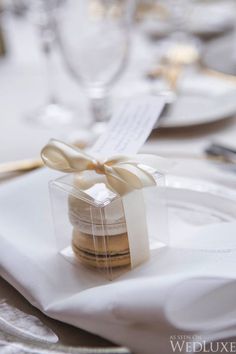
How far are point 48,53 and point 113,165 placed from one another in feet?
1.67

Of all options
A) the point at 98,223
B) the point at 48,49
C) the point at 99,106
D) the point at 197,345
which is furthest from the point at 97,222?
the point at 48,49

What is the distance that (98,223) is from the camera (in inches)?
18.9

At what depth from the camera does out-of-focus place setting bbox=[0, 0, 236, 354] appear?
412mm

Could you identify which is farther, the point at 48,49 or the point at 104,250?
the point at 48,49

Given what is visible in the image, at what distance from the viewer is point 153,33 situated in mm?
1371

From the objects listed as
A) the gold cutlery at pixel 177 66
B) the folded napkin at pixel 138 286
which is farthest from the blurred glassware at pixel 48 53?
the folded napkin at pixel 138 286

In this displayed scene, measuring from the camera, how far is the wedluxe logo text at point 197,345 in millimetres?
401

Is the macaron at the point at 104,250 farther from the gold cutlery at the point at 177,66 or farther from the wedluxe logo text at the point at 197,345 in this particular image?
→ the gold cutlery at the point at 177,66

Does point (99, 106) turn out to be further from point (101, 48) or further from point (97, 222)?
point (97, 222)

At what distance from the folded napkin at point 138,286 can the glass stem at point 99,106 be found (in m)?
0.31

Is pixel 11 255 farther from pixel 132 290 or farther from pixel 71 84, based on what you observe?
pixel 71 84

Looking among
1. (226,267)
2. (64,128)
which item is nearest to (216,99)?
(64,128)

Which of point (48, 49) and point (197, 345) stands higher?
point (48, 49)

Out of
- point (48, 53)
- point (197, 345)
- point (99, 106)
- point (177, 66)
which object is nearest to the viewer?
point (197, 345)
